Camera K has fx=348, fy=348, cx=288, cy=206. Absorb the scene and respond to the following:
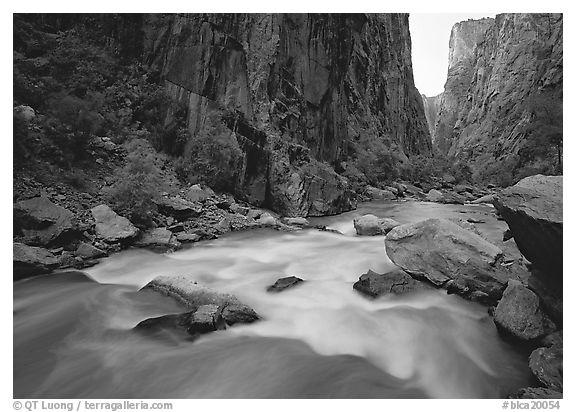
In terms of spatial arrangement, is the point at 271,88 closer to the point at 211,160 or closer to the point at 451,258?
the point at 211,160

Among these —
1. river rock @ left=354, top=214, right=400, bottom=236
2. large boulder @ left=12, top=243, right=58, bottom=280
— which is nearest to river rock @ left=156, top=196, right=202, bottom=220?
large boulder @ left=12, top=243, right=58, bottom=280

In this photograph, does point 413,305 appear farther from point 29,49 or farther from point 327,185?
point 29,49

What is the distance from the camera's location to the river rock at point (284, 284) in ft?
16.6

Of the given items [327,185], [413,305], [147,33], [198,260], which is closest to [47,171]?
[198,260]

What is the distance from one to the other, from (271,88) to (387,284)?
34.1 feet

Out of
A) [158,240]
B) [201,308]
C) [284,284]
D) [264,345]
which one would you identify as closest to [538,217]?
[264,345]

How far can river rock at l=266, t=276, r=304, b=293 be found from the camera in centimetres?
505

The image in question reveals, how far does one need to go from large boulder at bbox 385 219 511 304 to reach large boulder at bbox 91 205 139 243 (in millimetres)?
4798

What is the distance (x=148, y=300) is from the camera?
15.1 feet

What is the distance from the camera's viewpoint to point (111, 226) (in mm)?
6664

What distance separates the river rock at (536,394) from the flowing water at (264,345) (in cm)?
13

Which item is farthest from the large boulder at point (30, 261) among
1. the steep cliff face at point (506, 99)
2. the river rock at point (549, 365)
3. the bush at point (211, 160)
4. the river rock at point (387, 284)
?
the steep cliff face at point (506, 99)

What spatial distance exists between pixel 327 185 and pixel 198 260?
7.30 metres

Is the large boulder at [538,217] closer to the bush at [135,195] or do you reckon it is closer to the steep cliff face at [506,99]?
the bush at [135,195]
